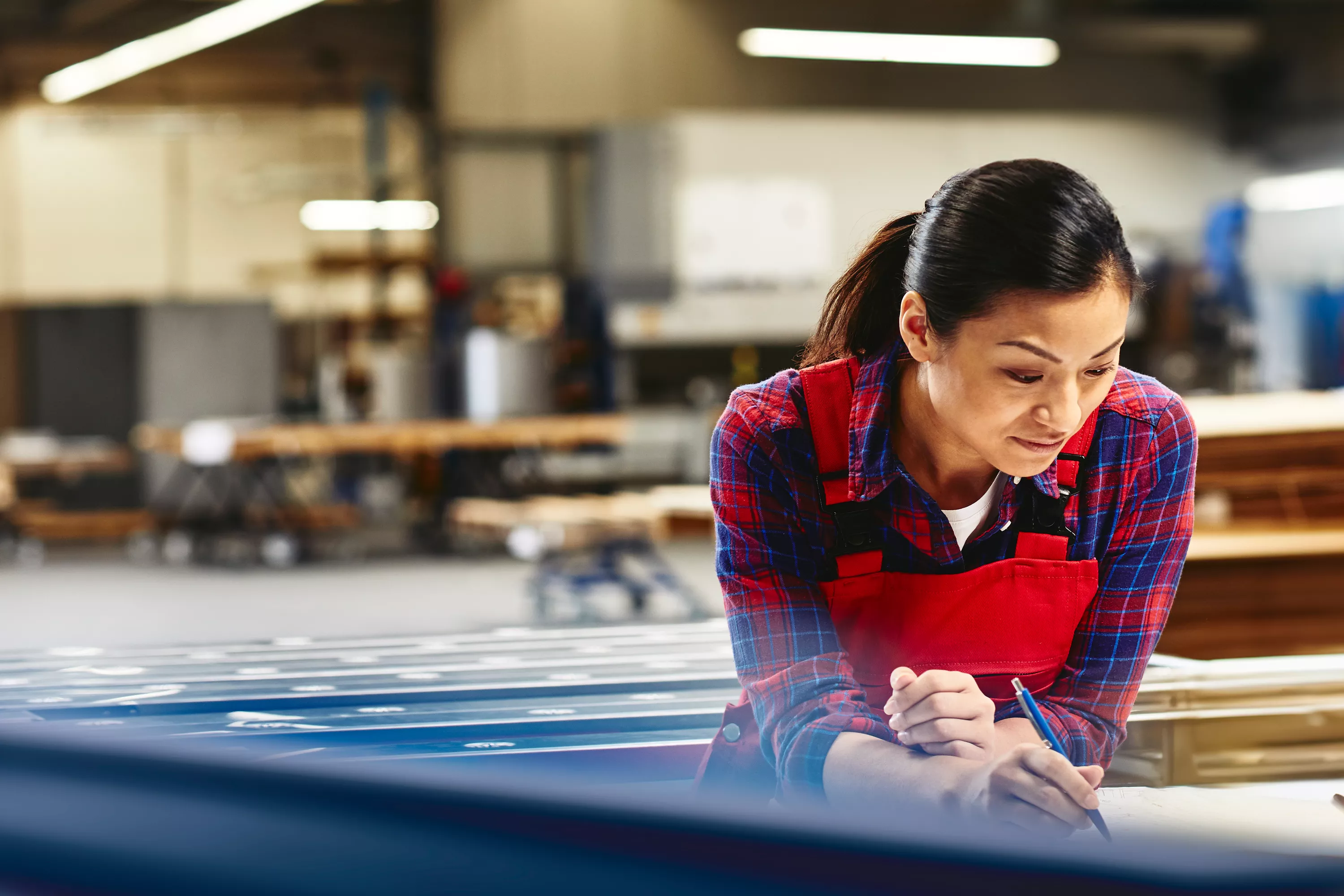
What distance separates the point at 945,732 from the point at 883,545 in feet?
0.71

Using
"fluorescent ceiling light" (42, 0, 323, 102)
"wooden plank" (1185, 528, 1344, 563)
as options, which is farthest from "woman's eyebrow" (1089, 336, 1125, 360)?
"fluorescent ceiling light" (42, 0, 323, 102)

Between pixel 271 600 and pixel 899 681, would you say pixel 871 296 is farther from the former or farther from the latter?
pixel 271 600

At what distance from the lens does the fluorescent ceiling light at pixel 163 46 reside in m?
10.0

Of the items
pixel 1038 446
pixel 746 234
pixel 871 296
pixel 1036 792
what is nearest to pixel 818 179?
pixel 746 234

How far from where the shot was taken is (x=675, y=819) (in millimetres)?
422

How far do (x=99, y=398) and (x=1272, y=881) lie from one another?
14.0 metres

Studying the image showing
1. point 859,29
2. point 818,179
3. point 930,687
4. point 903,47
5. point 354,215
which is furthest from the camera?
point 354,215

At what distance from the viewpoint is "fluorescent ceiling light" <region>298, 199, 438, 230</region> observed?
13.8 meters

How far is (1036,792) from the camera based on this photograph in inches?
43.4

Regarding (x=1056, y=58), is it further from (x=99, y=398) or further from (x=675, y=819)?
(x=675, y=819)

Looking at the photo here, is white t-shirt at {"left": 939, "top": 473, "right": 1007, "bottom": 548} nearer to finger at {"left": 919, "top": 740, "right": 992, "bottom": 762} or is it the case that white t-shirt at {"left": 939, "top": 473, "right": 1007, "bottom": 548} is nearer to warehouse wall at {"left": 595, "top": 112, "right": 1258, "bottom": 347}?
finger at {"left": 919, "top": 740, "right": 992, "bottom": 762}

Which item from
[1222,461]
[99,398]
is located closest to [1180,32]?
[1222,461]

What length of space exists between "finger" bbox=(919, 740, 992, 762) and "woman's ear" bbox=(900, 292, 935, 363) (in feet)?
1.16

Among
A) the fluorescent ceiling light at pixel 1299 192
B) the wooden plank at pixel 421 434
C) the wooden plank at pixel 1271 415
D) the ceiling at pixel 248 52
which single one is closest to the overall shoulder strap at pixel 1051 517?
the wooden plank at pixel 1271 415
